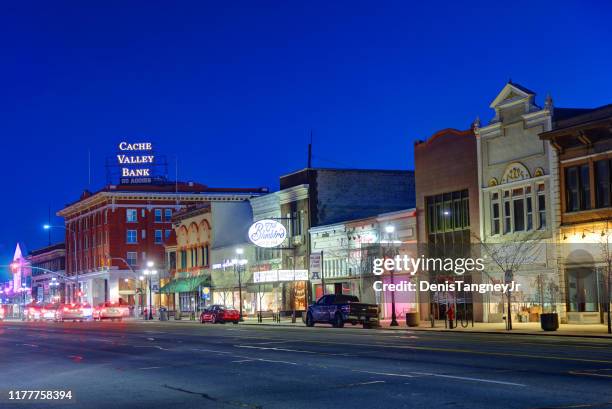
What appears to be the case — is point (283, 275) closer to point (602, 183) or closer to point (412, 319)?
point (412, 319)

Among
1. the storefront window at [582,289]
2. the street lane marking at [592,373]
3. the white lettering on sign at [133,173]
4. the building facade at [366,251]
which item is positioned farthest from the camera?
the white lettering on sign at [133,173]

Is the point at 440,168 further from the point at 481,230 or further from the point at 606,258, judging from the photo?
the point at 606,258

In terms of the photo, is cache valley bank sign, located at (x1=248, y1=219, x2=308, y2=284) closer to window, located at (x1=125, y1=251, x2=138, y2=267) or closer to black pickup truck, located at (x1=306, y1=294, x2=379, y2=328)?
black pickup truck, located at (x1=306, y1=294, x2=379, y2=328)

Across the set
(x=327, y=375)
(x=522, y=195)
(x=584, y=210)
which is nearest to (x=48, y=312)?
(x=522, y=195)

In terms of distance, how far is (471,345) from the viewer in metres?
27.4

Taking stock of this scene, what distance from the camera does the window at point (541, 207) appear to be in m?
46.5

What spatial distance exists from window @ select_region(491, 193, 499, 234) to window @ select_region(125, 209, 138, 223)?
244ft

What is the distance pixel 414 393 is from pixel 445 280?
37824mm

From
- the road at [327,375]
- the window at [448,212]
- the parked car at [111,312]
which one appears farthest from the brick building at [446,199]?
the parked car at [111,312]

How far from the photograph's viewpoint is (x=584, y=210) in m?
43.4

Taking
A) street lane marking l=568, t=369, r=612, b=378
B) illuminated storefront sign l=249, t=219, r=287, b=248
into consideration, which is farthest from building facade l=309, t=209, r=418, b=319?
street lane marking l=568, t=369, r=612, b=378

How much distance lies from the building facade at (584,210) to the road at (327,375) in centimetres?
1555

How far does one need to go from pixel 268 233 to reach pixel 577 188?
29.9m

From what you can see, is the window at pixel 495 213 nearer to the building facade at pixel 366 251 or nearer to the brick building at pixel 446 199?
the brick building at pixel 446 199
